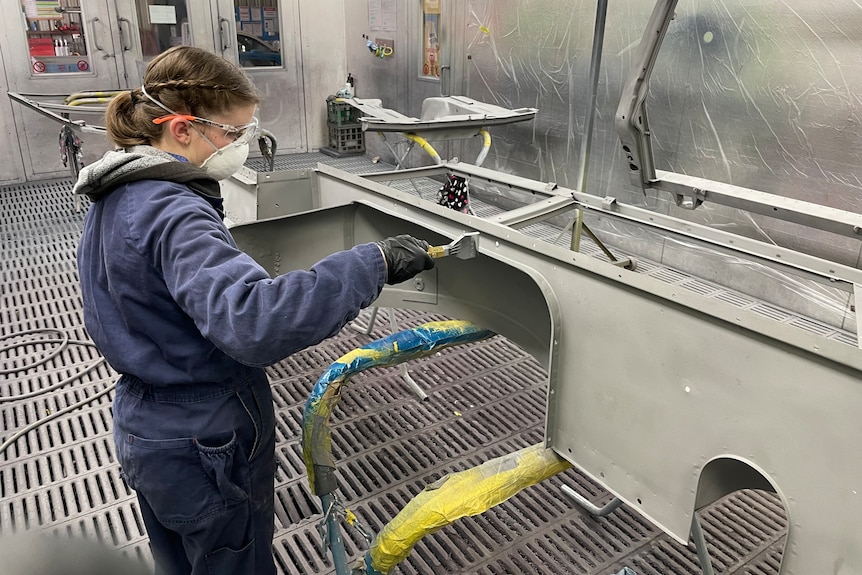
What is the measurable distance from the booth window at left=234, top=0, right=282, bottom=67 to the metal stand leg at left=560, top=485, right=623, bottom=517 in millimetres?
6135

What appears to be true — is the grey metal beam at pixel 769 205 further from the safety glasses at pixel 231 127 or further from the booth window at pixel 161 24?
the booth window at pixel 161 24

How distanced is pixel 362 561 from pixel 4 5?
633 cm

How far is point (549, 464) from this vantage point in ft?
5.15

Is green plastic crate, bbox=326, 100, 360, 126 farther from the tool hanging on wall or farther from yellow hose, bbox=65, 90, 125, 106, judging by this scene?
yellow hose, bbox=65, 90, 125, 106

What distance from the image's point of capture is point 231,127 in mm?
1325

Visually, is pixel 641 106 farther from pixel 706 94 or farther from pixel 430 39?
pixel 430 39

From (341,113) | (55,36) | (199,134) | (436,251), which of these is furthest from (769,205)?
(55,36)

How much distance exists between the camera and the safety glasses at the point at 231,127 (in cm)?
124

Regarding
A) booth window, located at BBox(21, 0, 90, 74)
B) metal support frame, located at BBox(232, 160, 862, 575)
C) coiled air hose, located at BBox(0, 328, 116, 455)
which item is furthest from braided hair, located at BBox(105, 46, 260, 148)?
booth window, located at BBox(21, 0, 90, 74)

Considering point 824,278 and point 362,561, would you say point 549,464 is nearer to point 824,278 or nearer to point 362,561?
point 362,561

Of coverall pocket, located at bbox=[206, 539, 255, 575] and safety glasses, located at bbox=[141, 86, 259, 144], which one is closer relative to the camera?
safety glasses, located at bbox=[141, 86, 259, 144]

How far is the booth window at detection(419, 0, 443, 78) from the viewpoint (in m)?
5.91

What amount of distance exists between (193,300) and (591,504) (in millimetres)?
1711

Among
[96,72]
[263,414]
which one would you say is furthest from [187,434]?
[96,72]
